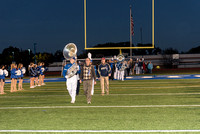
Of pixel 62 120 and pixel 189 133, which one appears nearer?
pixel 189 133

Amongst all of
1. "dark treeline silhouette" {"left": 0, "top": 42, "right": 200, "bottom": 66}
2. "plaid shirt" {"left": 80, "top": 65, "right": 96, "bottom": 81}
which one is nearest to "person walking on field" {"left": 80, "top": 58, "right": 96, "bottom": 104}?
"plaid shirt" {"left": 80, "top": 65, "right": 96, "bottom": 81}

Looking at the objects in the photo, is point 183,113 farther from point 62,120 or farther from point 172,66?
point 172,66

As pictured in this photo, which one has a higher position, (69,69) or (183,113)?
(69,69)

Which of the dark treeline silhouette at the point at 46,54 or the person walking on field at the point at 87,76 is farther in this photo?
the dark treeline silhouette at the point at 46,54

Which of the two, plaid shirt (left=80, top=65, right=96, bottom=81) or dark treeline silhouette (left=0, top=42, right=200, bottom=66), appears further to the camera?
dark treeline silhouette (left=0, top=42, right=200, bottom=66)

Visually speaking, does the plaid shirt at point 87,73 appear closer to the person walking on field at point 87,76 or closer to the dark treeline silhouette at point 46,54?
the person walking on field at point 87,76

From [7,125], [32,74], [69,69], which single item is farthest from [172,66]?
[7,125]

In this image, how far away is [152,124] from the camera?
6863 mm

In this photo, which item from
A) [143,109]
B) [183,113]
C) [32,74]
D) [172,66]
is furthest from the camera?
[172,66]

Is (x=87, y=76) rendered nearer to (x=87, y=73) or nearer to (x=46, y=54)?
(x=87, y=73)

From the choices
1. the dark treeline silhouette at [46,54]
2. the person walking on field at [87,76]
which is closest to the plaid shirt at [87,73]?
the person walking on field at [87,76]

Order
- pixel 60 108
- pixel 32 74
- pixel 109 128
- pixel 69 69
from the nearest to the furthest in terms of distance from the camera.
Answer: pixel 109 128 < pixel 60 108 < pixel 69 69 < pixel 32 74

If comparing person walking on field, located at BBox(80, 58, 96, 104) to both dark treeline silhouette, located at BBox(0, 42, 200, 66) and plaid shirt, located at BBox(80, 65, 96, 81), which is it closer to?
plaid shirt, located at BBox(80, 65, 96, 81)

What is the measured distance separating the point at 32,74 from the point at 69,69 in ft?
30.1
